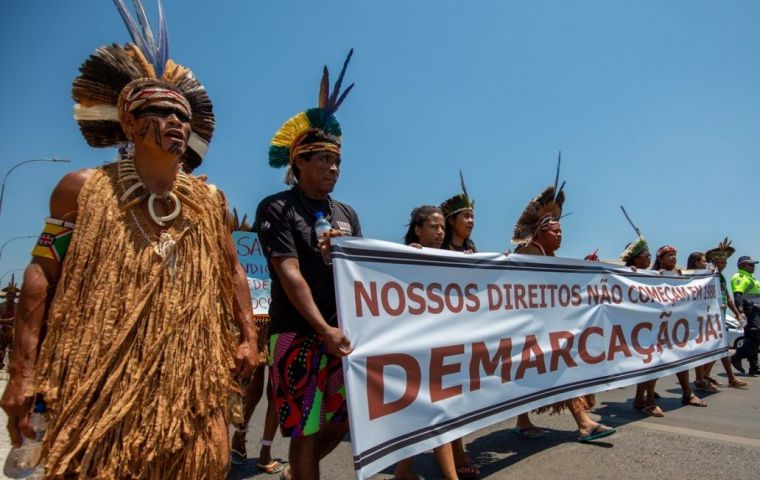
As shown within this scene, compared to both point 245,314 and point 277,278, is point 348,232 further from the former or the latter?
point 245,314

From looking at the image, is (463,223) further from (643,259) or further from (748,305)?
(748,305)

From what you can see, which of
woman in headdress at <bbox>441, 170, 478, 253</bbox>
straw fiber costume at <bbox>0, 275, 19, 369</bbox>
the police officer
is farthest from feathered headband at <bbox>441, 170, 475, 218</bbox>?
straw fiber costume at <bbox>0, 275, 19, 369</bbox>

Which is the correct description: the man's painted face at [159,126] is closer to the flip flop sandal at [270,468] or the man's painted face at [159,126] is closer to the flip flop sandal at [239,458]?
the flip flop sandal at [270,468]

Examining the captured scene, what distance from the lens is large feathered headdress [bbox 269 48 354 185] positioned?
9.25ft

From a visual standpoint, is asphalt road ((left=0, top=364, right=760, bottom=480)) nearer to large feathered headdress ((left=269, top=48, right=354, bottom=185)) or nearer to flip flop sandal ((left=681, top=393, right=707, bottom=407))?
flip flop sandal ((left=681, top=393, right=707, bottom=407))

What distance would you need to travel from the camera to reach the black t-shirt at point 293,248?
8.52 feet

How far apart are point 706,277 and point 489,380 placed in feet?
15.3

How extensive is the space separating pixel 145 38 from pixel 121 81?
0.24 meters

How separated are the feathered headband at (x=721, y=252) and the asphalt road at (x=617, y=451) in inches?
121

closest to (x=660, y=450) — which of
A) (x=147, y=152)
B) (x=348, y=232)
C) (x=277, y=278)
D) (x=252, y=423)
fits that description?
(x=348, y=232)

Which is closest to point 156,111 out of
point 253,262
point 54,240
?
point 54,240

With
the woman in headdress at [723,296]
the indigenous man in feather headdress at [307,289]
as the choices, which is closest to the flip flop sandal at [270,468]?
the indigenous man in feather headdress at [307,289]

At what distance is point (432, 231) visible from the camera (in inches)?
152

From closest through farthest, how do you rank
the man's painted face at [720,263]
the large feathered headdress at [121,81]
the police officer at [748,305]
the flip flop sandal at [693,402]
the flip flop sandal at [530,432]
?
the large feathered headdress at [121,81], the flip flop sandal at [530,432], the flip flop sandal at [693,402], the man's painted face at [720,263], the police officer at [748,305]
